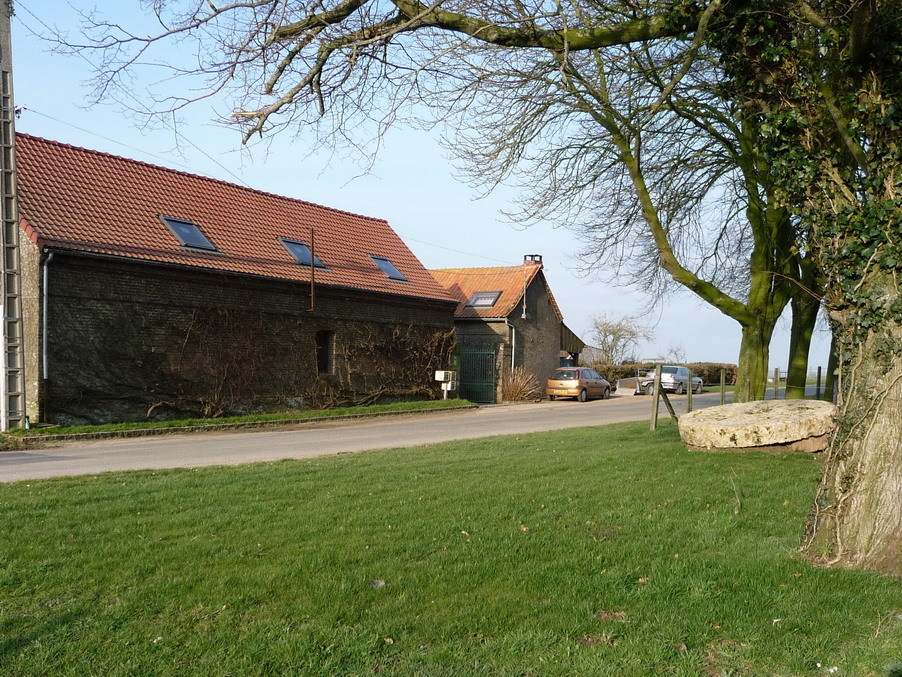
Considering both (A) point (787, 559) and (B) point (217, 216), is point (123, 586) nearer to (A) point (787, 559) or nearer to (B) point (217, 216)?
(A) point (787, 559)

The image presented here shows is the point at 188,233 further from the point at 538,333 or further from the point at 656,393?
the point at 538,333

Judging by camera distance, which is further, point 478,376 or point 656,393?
point 478,376

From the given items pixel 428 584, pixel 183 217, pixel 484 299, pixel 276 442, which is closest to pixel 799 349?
pixel 276 442

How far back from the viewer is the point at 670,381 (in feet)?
135

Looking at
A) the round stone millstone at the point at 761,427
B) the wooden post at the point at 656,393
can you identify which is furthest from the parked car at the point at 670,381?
the round stone millstone at the point at 761,427

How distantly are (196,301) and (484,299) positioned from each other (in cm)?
1704

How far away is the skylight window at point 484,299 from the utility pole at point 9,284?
72.9 feet

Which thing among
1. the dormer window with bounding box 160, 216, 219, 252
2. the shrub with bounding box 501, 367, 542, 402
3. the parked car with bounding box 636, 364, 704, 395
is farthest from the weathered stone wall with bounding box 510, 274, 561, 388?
the dormer window with bounding box 160, 216, 219, 252

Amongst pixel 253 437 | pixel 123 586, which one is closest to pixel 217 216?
pixel 253 437

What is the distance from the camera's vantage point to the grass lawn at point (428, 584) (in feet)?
13.9

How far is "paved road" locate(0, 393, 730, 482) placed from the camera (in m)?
12.6

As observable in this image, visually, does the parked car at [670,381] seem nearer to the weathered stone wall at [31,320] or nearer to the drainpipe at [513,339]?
the drainpipe at [513,339]

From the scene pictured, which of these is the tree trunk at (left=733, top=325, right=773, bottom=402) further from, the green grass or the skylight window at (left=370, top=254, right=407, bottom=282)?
the skylight window at (left=370, top=254, right=407, bottom=282)

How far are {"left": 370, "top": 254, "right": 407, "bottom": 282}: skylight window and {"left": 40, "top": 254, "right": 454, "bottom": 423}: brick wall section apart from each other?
46.9 inches
